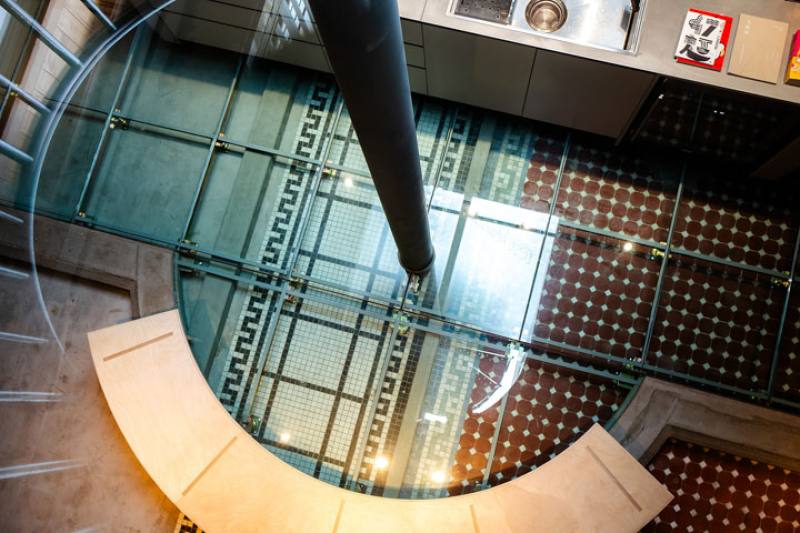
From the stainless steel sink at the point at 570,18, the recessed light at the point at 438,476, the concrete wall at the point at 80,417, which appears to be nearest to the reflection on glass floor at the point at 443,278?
the recessed light at the point at 438,476

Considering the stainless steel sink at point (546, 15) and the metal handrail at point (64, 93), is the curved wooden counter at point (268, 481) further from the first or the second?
the stainless steel sink at point (546, 15)

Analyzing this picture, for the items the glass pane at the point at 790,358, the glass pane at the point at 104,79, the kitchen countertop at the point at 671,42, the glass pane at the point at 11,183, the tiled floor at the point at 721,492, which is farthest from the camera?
the glass pane at the point at 790,358

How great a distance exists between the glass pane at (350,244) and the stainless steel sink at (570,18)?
5.48ft

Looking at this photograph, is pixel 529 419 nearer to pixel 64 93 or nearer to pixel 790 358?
pixel 790 358

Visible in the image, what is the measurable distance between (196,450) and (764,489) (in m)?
4.50

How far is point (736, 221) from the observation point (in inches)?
202

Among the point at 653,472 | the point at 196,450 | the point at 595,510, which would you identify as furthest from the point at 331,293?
the point at 653,472

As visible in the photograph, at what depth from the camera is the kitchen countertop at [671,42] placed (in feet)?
13.7

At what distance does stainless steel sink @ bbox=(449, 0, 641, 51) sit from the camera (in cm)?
429

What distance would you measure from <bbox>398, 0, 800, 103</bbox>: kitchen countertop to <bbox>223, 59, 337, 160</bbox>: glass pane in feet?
4.41

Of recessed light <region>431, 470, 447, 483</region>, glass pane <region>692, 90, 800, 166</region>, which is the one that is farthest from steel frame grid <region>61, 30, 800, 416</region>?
recessed light <region>431, 470, 447, 483</region>

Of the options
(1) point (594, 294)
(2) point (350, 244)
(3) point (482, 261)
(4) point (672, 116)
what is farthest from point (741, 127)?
(2) point (350, 244)

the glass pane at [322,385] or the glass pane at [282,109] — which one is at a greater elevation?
the glass pane at [282,109]

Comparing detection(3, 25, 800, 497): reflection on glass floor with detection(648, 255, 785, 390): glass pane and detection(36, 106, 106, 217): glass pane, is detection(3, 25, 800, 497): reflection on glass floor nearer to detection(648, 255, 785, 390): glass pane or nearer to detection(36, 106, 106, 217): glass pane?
detection(648, 255, 785, 390): glass pane
